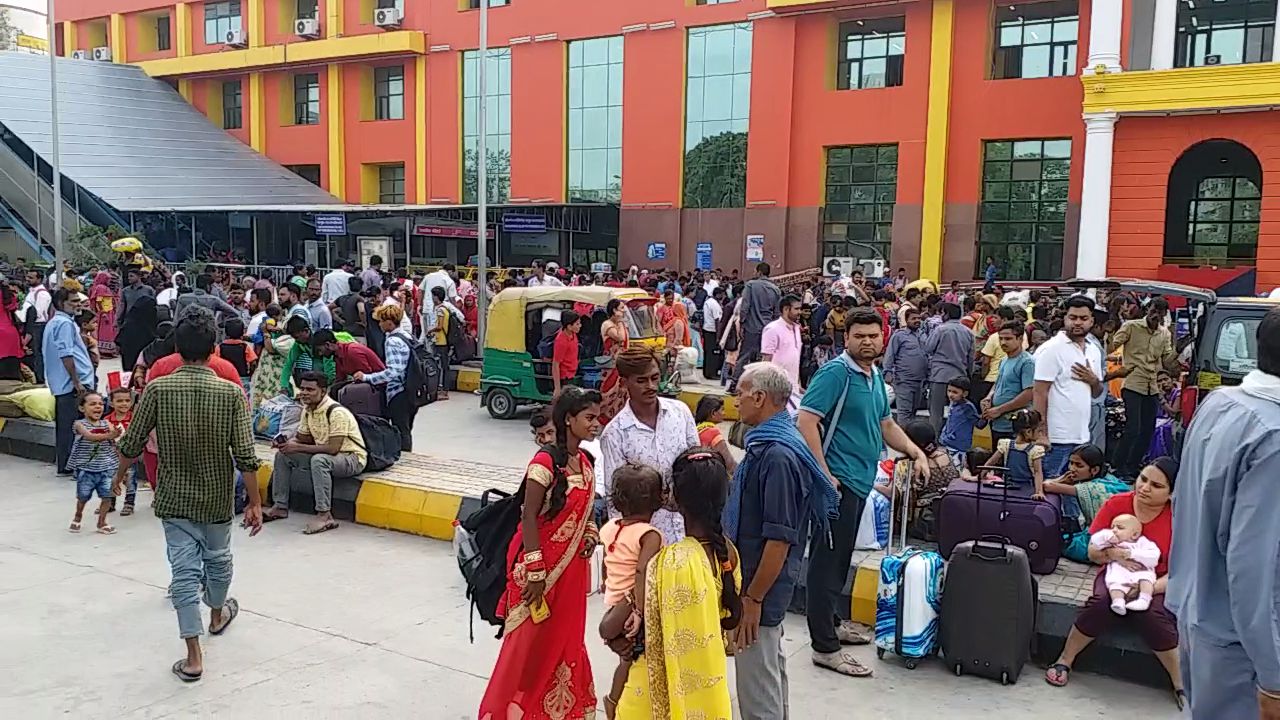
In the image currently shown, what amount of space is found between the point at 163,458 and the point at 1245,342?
7507mm

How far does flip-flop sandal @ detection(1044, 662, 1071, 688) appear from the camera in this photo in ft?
17.0

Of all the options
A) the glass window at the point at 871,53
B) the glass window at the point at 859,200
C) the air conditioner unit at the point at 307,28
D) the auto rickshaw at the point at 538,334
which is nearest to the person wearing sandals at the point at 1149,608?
the auto rickshaw at the point at 538,334

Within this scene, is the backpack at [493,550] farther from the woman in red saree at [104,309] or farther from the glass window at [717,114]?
the glass window at [717,114]

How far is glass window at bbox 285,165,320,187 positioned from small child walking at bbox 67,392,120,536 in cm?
3070

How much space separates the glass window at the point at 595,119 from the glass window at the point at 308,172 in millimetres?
11992

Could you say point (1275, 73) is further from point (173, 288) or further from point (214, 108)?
point (214, 108)

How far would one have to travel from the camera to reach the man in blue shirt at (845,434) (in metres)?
4.98

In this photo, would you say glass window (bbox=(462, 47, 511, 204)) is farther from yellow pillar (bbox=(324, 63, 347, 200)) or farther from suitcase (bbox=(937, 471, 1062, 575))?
suitcase (bbox=(937, 471, 1062, 575))

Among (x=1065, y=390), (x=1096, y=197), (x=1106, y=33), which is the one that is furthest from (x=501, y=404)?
(x=1106, y=33)

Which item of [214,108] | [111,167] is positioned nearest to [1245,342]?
[111,167]

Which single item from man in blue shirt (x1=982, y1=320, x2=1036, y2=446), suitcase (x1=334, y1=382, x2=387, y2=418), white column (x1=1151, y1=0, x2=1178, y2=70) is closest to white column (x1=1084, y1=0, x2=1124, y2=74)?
white column (x1=1151, y1=0, x2=1178, y2=70)

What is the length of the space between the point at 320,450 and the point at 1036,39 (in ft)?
69.3

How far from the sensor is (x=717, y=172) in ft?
90.8

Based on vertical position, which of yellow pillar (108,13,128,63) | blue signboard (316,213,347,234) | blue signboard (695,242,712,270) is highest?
yellow pillar (108,13,128,63)
